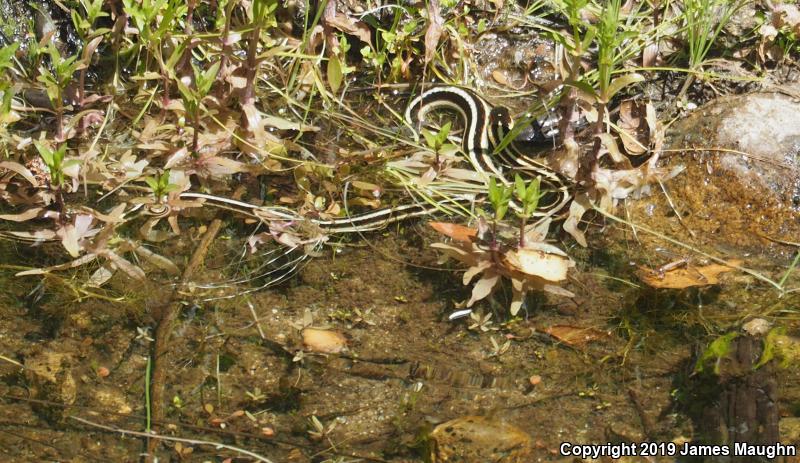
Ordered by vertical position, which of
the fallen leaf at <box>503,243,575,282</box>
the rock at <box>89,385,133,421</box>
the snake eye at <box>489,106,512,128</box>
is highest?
the snake eye at <box>489,106,512,128</box>

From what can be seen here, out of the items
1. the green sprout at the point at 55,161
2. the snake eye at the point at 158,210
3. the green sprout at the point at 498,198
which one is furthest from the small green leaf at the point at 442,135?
the green sprout at the point at 55,161

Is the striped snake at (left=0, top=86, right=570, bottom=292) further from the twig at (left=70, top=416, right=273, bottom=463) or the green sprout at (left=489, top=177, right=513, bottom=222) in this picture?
the twig at (left=70, top=416, right=273, bottom=463)

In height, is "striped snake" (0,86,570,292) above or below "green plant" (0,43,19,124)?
below

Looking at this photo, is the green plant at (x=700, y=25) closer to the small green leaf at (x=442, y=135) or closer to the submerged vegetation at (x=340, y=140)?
the submerged vegetation at (x=340, y=140)

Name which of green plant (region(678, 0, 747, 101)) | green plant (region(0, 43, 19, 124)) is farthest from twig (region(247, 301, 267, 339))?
green plant (region(678, 0, 747, 101))

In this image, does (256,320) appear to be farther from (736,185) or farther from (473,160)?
(736,185)

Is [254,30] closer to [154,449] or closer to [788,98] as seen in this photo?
[154,449]

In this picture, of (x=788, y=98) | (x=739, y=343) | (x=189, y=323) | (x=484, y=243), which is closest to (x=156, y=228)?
(x=189, y=323)

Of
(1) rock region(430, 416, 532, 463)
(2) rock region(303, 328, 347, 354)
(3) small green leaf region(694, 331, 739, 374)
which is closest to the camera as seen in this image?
(1) rock region(430, 416, 532, 463)
